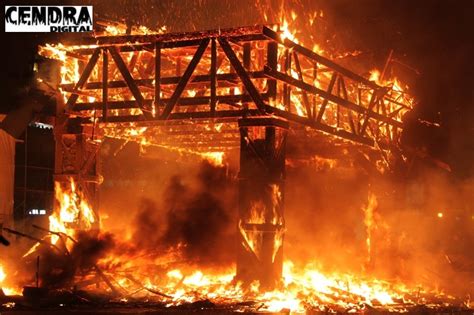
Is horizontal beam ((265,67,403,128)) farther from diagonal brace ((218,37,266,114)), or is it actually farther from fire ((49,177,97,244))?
fire ((49,177,97,244))

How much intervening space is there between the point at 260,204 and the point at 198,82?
335 cm

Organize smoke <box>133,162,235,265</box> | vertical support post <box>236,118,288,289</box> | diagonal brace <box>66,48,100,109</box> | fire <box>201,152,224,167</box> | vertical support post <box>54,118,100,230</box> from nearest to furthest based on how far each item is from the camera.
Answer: vertical support post <box>236,118,288,289</box> → diagonal brace <box>66,48,100,109</box> → vertical support post <box>54,118,100,230</box> → smoke <box>133,162,235,265</box> → fire <box>201,152,224,167</box>

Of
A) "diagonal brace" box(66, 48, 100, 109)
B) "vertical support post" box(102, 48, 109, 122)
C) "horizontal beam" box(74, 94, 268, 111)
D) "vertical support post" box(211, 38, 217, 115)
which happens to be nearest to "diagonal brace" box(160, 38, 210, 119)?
"vertical support post" box(211, 38, 217, 115)

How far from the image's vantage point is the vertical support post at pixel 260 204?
1570 centimetres

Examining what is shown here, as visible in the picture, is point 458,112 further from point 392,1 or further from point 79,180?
point 79,180

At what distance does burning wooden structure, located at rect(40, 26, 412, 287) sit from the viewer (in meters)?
15.8

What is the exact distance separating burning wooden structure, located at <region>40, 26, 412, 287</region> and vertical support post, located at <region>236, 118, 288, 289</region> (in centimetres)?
2

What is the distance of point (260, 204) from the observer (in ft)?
51.9

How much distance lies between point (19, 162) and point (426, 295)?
21613mm

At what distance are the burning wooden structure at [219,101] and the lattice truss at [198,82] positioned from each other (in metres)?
0.03

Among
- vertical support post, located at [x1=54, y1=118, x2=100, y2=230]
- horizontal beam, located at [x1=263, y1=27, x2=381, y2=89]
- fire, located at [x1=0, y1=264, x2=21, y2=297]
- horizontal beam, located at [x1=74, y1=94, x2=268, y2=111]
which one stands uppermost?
horizontal beam, located at [x1=263, y1=27, x2=381, y2=89]

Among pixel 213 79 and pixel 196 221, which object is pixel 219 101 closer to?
pixel 213 79

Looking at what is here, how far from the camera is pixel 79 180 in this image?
18.5 metres

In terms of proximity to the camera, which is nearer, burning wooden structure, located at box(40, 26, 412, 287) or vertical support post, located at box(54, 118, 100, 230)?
burning wooden structure, located at box(40, 26, 412, 287)
